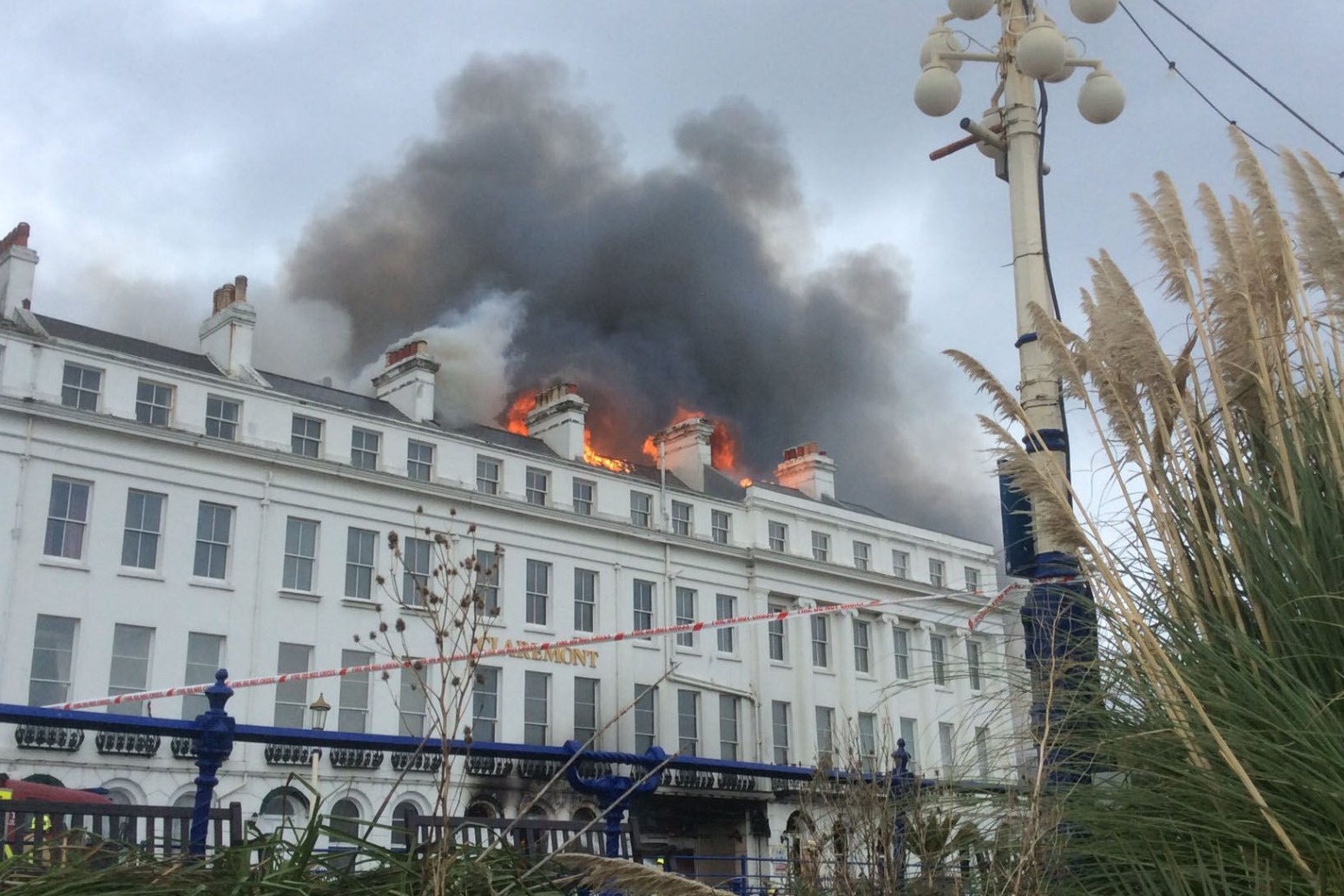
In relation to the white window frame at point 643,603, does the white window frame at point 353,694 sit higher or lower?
lower

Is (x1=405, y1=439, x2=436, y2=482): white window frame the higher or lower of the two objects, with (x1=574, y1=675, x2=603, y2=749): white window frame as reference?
higher

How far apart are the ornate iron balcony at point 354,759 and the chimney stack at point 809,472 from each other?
66.0 ft

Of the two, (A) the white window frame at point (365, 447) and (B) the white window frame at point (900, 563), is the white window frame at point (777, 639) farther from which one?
(A) the white window frame at point (365, 447)

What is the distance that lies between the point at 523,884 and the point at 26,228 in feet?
102

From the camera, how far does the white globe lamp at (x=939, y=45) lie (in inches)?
309

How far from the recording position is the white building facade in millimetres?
26516

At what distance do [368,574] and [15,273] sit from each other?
1032cm

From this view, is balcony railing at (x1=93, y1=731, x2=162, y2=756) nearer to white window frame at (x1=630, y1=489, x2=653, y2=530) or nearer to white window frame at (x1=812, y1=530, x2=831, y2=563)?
white window frame at (x1=630, y1=489, x2=653, y2=530)

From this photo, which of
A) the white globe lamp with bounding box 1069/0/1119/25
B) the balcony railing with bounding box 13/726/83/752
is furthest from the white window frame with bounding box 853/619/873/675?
the white globe lamp with bounding box 1069/0/1119/25

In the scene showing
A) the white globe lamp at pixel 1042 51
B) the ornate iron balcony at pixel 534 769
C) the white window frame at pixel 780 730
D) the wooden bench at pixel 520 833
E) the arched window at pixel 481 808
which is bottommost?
the arched window at pixel 481 808

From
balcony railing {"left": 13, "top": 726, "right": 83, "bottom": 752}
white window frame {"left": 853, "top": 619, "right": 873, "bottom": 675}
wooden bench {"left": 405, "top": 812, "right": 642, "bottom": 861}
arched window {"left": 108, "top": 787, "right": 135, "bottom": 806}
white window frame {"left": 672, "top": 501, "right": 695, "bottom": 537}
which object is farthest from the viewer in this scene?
white window frame {"left": 853, "top": 619, "right": 873, "bottom": 675}

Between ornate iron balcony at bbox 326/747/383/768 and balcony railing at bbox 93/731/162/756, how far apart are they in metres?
3.84

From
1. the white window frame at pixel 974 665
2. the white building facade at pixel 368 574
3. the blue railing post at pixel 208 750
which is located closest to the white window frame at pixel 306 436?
the white building facade at pixel 368 574

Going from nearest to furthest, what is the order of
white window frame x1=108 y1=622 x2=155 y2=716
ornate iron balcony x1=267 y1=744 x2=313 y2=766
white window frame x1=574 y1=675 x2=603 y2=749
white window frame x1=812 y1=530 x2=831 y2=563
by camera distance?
white window frame x1=108 y1=622 x2=155 y2=716
ornate iron balcony x1=267 y1=744 x2=313 y2=766
white window frame x1=574 y1=675 x2=603 y2=749
white window frame x1=812 y1=530 x2=831 y2=563
